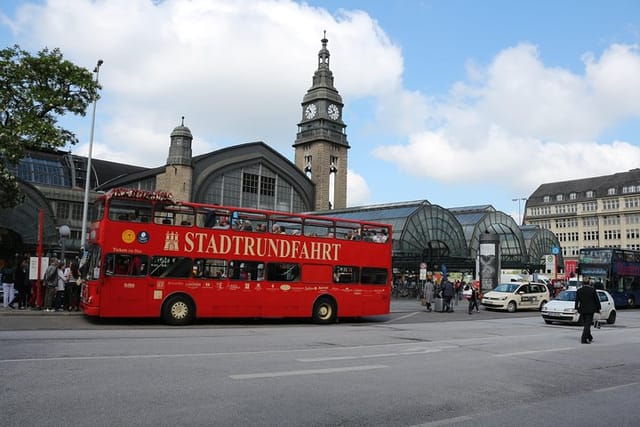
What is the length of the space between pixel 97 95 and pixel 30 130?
3313 millimetres

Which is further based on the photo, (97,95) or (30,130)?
(97,95)

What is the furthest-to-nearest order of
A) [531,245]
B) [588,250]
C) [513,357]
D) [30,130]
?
[531,245]
[588,250]
[30,130]
[513,357]

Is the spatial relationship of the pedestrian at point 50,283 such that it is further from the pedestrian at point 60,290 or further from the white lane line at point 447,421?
the white lane line at point 447,421

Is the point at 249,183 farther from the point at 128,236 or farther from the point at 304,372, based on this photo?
the point at 304,372

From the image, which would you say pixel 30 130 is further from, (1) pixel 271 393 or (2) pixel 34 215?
(2) pixel 34 215

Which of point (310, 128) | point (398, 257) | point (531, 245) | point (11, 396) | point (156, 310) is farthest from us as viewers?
point (310, 128)

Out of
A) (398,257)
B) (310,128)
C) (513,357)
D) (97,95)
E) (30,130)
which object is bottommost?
(513,357)

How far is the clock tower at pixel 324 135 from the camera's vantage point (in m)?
96.1

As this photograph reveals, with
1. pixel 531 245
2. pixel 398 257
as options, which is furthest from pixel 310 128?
pixel 398 257

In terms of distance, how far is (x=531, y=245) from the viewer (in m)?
75.5

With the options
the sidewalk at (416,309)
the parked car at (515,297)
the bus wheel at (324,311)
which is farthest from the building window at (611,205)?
the bus wheel at (324,311)

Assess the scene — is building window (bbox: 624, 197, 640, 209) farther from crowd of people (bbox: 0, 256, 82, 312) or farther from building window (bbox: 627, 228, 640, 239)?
crowd of people (bbox: 0, 256, 82, 312)

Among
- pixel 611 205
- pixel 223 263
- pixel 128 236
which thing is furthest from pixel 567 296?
pixel 611 205

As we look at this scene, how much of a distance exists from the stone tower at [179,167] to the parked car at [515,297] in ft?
143
